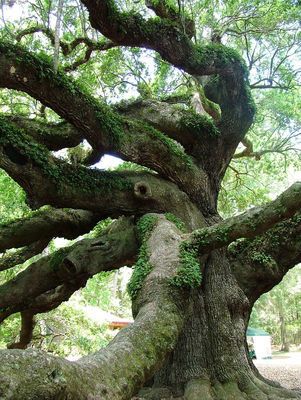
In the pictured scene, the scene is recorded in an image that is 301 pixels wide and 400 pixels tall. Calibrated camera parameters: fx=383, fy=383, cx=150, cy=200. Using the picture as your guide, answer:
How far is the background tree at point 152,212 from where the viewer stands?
4.89 metres

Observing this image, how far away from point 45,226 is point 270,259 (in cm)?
404

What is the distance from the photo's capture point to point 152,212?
6723 millimetres

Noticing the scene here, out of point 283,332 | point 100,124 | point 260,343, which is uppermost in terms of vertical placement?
point 100,124

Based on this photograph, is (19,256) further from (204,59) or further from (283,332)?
(283,332)

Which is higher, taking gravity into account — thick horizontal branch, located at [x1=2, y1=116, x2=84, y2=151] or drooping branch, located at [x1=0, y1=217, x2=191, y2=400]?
thick horizontal branch, located at [x1=2, y1=116, x2=84, y2=151]

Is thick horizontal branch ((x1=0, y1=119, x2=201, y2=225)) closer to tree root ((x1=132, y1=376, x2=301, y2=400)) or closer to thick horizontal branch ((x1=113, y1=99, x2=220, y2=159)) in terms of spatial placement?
thick horizontal branch ((x1=113, y1=99, x2=220, y2=159))

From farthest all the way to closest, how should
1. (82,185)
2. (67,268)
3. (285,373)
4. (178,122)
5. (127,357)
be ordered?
1. (285,373)
2. (178,122)
3. (82,185)
4. (67,268)
5. (127,357)

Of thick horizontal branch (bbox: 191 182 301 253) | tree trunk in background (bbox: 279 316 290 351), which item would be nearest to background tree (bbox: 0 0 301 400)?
thick horizontal branch (bbox: 191 182 301 253)

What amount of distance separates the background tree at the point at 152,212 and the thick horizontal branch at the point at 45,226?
0.08ft

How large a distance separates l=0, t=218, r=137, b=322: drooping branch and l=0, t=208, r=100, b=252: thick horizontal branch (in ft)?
1.62

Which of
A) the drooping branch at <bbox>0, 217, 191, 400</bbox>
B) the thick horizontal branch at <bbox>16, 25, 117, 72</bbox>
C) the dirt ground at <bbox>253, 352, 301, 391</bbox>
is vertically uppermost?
the thick horizontal branch at <bbox>16, 25, 117, 72</bbox>

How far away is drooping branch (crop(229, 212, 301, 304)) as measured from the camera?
6852mm

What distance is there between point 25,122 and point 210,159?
12.0 ft

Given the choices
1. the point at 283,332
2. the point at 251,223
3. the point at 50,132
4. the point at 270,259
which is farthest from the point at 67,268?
the point at 283,332
